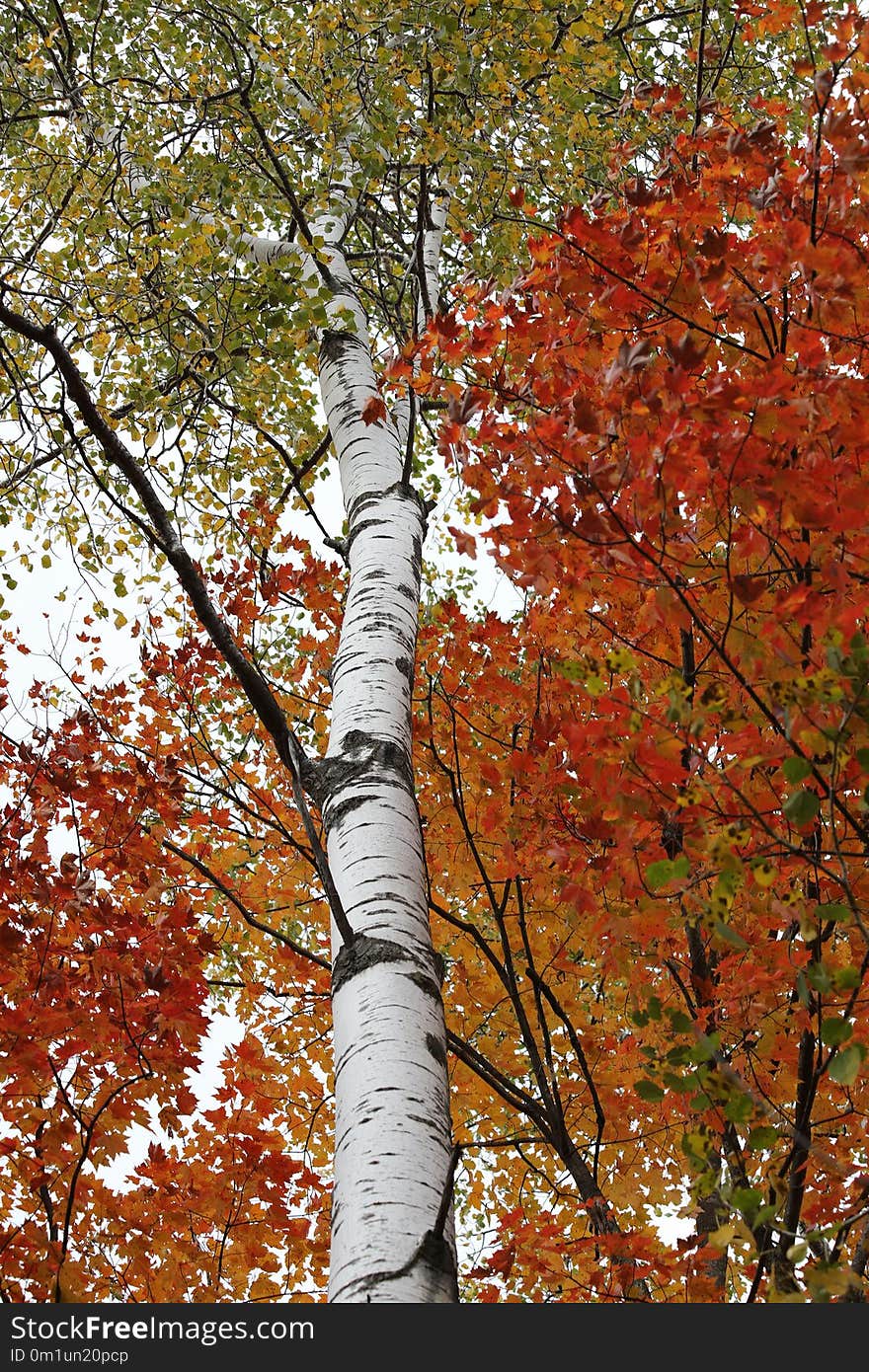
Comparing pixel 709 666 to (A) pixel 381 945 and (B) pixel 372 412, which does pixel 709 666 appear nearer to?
(B) pixel 372 412

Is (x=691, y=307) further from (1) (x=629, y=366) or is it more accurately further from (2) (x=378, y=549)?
(2) (x=378, y=549)

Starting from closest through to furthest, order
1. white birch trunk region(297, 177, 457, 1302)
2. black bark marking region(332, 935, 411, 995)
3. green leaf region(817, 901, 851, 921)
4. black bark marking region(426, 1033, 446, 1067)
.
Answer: green leaf region(817, 901, 851, 921)
white birch trunk region(297, 177, 457, 1302)
black bark marking region(426, 1033, 446, 1067)
black bark marking region(332, 935, 411, 995)

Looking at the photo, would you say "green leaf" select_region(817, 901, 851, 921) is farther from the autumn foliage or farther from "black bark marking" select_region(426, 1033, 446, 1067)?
"black bark marking" select_region(426, 1033, 446, 1067)

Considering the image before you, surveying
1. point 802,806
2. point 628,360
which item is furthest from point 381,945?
point 628,360

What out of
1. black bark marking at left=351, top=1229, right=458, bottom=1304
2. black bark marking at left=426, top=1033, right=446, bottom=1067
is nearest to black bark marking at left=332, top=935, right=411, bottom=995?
black bark marking at left=426, top=1033, right=446, bottom=1067

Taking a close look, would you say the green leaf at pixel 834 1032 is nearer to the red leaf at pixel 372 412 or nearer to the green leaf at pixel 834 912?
the green leaf at pixel 834 912

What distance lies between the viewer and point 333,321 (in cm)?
463

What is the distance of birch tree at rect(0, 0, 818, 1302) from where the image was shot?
2053 mm

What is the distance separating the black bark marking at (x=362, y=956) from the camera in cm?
217

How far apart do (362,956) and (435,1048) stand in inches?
10.8

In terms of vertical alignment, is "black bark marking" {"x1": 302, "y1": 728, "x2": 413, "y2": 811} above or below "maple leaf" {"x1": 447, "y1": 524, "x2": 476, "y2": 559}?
below

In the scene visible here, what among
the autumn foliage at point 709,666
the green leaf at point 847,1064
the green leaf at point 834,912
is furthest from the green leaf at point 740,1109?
the green leaf at point 834,912

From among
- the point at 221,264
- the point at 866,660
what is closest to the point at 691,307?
the point at 866,660

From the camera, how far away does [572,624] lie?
383cm
